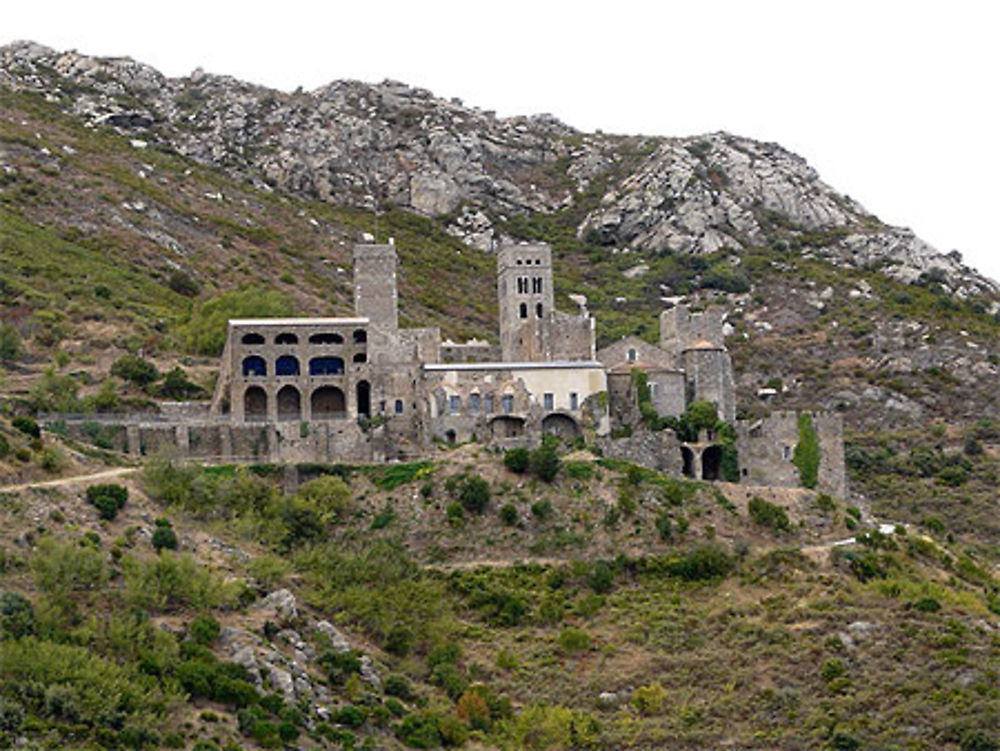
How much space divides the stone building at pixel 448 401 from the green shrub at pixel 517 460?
6.27ft

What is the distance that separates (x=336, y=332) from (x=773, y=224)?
8396 cm

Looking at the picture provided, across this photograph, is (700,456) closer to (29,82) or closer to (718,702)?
(718,702)

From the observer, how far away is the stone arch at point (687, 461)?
3120 inches

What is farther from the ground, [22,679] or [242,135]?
[242,135]

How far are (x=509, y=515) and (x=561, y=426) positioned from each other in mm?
7967

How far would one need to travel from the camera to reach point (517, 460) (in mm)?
74625

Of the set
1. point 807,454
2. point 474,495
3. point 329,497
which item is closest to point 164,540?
point 329,497

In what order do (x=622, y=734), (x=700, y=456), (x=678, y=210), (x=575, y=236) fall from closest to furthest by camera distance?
(x=622, y=734) → (x=700, y=456) → (x=678, y=210) → (x=575, y=236)

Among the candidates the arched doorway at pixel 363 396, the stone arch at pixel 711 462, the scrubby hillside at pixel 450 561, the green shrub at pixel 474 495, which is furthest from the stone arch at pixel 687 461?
the arched doorway at pixel 363 396

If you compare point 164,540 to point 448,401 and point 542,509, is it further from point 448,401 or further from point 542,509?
point 448,401

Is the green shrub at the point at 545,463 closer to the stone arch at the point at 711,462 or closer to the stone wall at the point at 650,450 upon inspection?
the stone wall at the point at 650,450

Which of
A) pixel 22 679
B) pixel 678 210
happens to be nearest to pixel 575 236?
pixel 678 210

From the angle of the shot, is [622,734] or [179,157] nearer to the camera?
[622,734]

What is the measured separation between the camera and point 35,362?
90.2m
